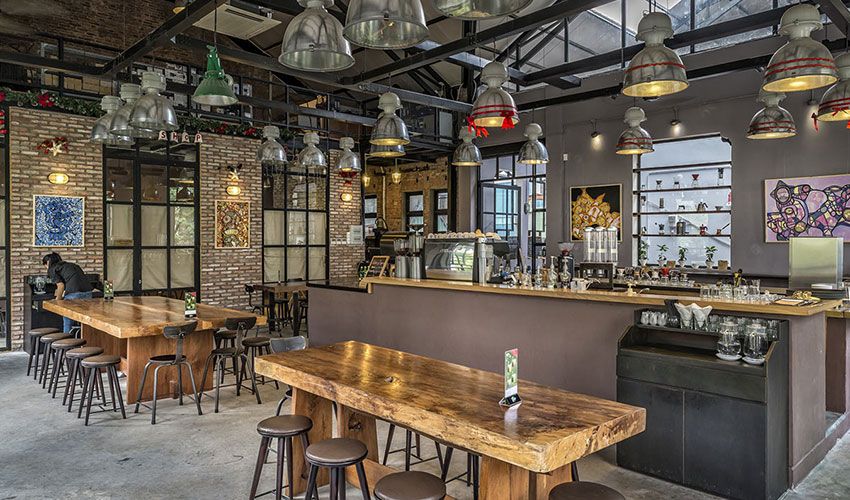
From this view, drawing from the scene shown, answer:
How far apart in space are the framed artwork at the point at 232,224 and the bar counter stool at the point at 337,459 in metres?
8.75

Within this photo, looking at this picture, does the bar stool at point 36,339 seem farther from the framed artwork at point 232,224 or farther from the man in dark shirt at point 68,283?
the framed artwork at point 232,224

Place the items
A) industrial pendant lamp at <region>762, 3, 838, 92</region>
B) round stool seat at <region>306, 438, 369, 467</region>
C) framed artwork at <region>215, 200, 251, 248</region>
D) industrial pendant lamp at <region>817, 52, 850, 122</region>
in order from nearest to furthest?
round stool seat at <region>306, 438, 369, 467</region>, industrial pendant lamp at <region>762, 3, 838, 92</region>, industrial pendant lamp at <region>817, 52, 850, 122</region>, framed artwork at <region>215, 200, 251, 248</region>

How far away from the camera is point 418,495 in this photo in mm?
2324

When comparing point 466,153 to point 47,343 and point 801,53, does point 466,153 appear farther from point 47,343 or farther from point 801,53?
point 47,343

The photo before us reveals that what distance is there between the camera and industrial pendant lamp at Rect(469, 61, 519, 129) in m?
4.66

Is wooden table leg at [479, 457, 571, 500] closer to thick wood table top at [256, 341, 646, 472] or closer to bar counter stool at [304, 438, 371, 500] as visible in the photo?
thick wood table top at [256, 341, 646, 472]

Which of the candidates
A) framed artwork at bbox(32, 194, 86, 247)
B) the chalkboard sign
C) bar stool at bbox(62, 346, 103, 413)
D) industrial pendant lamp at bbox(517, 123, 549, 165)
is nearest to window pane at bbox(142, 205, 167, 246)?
framed artwork at bbox(32, 194, 86, 247)

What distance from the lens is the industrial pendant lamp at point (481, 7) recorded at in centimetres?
255

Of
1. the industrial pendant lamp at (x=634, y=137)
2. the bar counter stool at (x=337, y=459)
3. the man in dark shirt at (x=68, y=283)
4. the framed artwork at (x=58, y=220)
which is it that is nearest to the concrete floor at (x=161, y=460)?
the bar counter stool at (x=337, y=459)

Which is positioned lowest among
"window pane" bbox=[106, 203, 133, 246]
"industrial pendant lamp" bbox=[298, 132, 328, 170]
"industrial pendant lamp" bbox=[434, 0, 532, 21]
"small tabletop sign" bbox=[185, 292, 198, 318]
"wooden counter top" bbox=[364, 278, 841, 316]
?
"small tabletop sign" bbox=[185, 292, 198, 318]

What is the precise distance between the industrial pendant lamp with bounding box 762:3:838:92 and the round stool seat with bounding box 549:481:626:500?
3084 millimetres

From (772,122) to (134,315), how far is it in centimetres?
662

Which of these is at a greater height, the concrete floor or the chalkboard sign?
the chalkboard sign

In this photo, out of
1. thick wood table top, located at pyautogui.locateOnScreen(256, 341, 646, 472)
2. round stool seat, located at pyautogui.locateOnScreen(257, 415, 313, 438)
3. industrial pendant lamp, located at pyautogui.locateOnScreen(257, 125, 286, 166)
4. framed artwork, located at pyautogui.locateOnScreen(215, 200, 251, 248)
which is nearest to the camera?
thick wood table top, located at pyautogui.locateOnScreen(256, 341, 646, 472)
